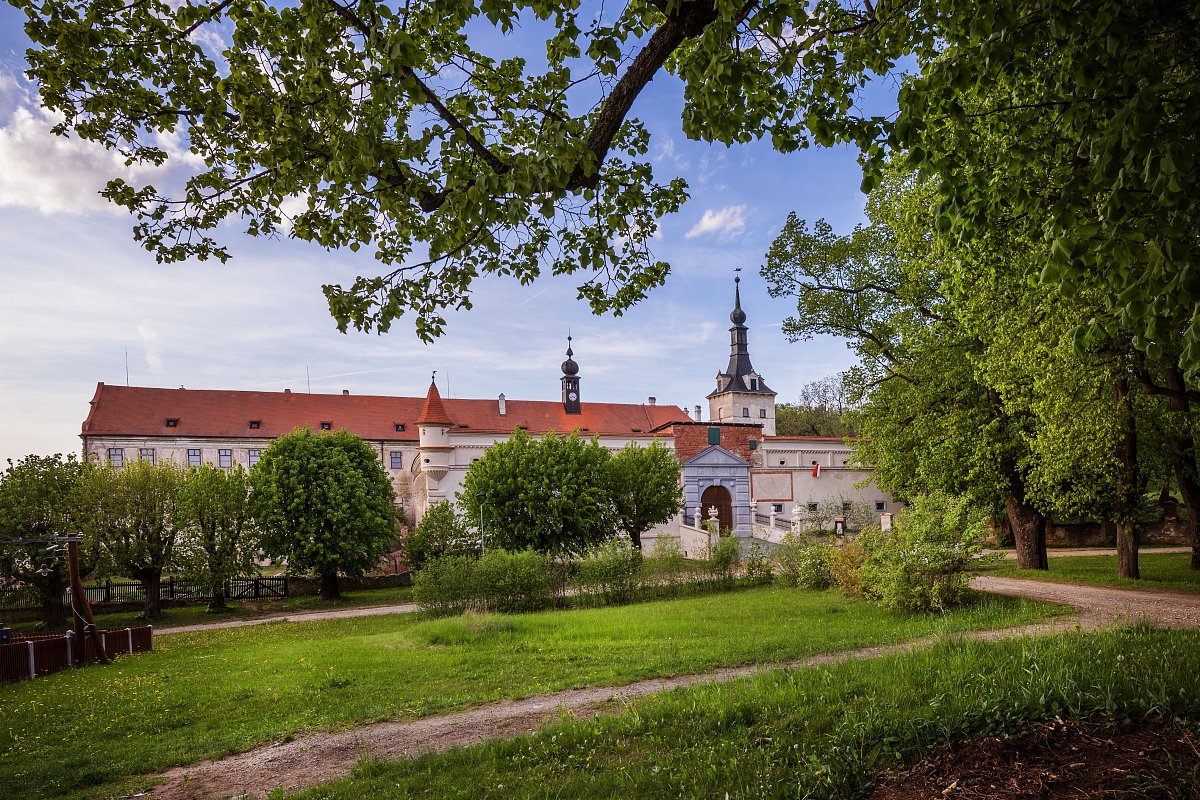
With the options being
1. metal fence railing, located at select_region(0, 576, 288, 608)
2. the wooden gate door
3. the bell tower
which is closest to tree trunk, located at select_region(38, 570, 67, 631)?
metal fence railing, located at select_region(0, 576, 288, 608)

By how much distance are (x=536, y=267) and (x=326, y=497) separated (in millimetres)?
26701

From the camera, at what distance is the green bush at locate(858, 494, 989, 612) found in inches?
504

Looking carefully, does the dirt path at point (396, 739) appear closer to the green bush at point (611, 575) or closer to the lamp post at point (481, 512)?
the green bush at point (611, 575)

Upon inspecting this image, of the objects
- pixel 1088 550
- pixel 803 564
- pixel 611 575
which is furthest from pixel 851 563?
pixel 1088 550

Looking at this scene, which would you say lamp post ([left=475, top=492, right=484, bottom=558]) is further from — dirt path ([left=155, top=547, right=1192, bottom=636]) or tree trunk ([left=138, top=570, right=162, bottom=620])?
tree trunk ([left=138, top=570, right=162, bottom=620])

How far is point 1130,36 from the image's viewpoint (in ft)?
13.3

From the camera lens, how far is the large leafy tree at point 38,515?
2512 centimetres

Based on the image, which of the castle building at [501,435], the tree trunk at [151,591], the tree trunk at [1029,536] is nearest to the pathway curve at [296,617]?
the tree trunk at [151,591]

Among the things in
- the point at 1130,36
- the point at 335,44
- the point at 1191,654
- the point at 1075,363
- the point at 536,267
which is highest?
the point at 335,44

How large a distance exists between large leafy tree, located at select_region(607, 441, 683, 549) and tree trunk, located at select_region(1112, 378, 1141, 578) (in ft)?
66.2

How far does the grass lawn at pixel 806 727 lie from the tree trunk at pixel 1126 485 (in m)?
9.13

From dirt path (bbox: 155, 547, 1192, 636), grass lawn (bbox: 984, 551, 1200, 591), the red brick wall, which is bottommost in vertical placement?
dirt path (bbox: 155, 547, 1192, 636)

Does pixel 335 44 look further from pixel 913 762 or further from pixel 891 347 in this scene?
pixel 891 347

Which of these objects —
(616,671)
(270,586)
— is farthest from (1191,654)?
(270,586)
